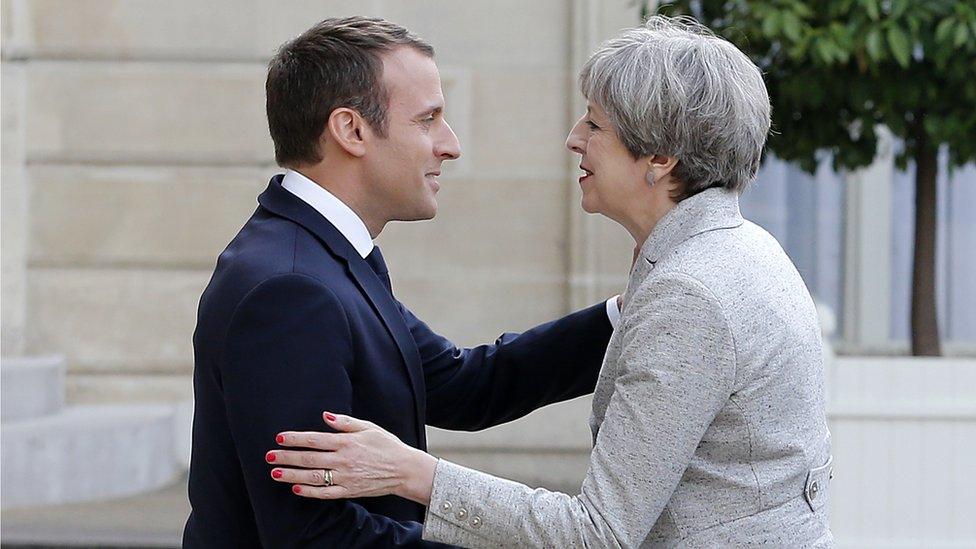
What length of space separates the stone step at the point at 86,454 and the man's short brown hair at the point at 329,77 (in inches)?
137

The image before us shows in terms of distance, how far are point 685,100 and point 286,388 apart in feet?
2.26

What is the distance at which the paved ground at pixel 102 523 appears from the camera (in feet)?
15.5

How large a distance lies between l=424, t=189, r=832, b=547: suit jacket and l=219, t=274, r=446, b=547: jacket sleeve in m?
0.15

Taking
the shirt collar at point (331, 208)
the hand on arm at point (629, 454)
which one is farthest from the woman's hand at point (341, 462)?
the shirt collar at point (331, 208)

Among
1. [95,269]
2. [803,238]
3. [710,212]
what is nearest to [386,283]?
[710,212]

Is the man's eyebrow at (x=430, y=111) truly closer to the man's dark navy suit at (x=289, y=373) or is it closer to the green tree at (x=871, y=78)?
the man's dark navy suit at (x=289, y=373)

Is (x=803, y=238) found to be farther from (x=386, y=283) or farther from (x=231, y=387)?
(x=231, y=387)

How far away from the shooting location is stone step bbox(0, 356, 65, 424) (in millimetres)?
5266

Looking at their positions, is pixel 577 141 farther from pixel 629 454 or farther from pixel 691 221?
pixel 629 454

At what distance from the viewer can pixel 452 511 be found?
70.9 inches

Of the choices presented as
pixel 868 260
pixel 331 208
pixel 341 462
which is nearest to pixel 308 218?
pixel 331 208

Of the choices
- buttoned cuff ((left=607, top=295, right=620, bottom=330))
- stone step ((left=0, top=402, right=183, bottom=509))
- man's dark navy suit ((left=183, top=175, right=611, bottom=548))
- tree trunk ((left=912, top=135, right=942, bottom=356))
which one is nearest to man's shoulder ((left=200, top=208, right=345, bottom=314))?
man's dark navy suit ((left=183, top=175, right=611, bottom=548))

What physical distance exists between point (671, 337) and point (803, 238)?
455 centimetres

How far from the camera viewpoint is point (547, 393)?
2.43m
